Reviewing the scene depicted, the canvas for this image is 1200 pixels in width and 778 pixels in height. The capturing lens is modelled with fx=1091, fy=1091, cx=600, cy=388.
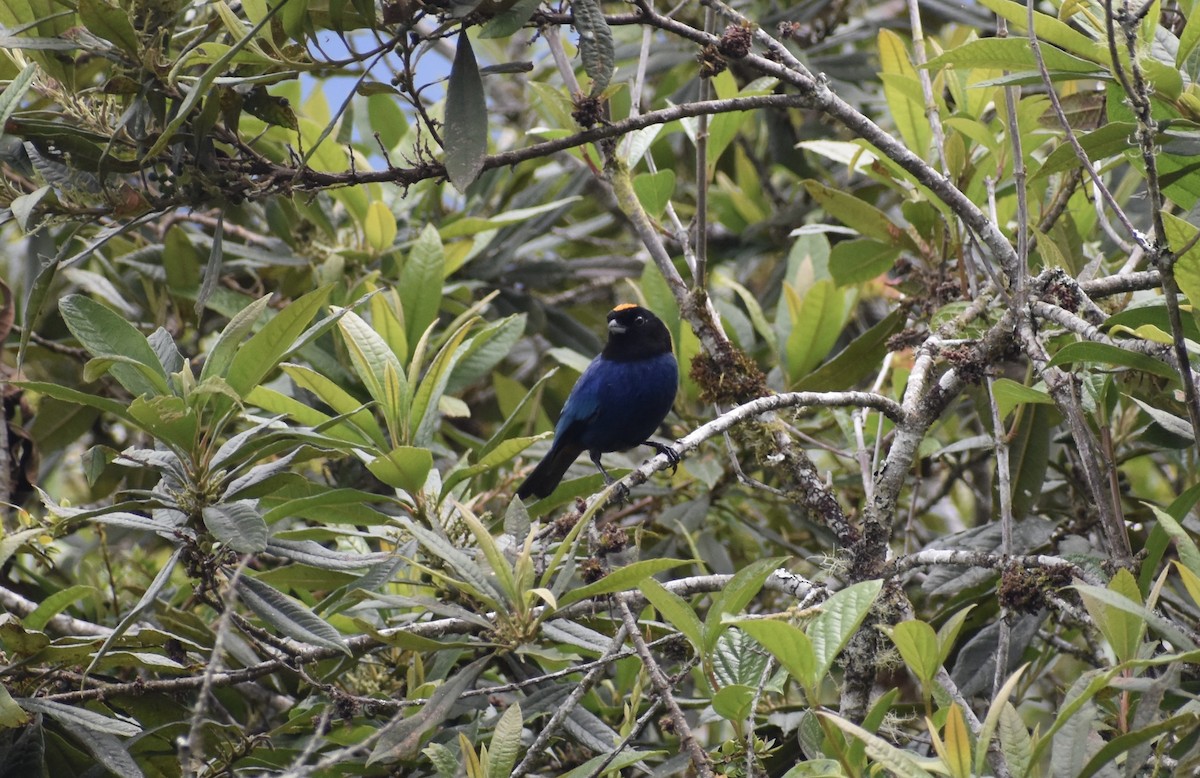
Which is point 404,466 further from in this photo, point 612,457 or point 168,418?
point 612,457

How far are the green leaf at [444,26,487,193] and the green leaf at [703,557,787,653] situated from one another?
44.5 inches

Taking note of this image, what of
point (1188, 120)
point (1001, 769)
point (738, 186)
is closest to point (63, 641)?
point (1001, 769)

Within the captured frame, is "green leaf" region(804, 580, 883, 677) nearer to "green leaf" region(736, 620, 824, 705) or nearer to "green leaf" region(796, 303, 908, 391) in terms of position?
"green leaf" region(736, 620, 824, 705)

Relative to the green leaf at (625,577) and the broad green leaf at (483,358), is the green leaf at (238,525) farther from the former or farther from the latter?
the broad green leaf at (483,358)

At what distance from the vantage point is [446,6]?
8.45 feet

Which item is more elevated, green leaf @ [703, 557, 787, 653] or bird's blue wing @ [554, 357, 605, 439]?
green leaf @ [703, 557, 787, 653]

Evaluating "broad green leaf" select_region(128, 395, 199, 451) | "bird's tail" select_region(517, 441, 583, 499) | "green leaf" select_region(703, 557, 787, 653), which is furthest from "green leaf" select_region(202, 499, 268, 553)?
"bird's tail" select_region(517, 441, 583, 499)

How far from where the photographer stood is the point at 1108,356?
268 centimetres

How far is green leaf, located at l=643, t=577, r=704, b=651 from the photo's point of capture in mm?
2412

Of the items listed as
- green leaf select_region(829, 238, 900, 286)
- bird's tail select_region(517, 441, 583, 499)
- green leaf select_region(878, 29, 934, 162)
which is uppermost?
green leaf select_region(878, 29, 934, 162)

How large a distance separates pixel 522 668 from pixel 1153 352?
2.19m

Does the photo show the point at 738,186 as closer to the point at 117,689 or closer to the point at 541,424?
the point at 541,424

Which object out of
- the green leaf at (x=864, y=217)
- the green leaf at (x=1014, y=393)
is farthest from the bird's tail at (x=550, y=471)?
the green leaf at (x=1014, y=393)

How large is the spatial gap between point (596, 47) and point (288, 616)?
1651mm
